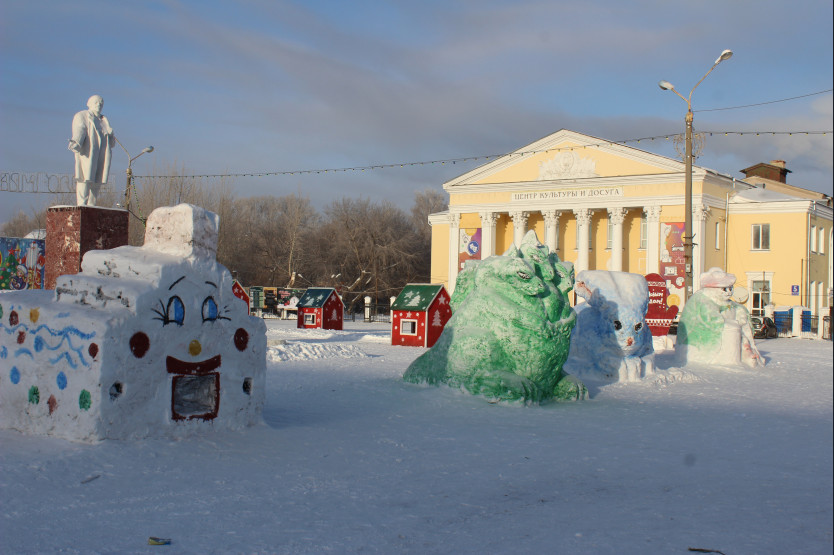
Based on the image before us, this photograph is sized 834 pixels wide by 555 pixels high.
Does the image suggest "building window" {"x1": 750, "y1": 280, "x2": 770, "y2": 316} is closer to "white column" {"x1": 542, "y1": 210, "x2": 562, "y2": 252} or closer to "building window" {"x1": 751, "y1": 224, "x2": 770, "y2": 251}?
"building window" {"x1": 751, "y1": 224, "x2": 770, "y2": 251}

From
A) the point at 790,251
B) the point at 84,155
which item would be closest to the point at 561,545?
the point at 84,155

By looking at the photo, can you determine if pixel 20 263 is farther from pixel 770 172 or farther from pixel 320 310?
pixel 770 172

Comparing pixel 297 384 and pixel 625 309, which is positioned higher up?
pixel 625 309

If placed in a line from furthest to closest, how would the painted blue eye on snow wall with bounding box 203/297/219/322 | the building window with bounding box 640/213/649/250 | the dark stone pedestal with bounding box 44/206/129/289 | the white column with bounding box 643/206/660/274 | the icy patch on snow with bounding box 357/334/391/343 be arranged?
the building window with bounding box 640/213/649/250, the white column with bounding box 643/206/660/274, the icy patch on snow with bounding box 357/334/391/343, the dark stone pedestal with bounding box 44/206/129/289, the painted blue eye on snow wall with bounding box 203/297/219/322

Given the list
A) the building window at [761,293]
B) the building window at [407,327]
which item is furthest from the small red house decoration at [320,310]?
the building window at [761,293]

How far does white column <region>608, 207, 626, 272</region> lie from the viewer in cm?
3991

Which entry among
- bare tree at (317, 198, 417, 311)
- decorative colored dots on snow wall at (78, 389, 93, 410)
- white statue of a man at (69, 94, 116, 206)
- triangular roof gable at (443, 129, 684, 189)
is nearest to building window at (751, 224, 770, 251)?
triangular roof gable at (443, 129, 684, 189)

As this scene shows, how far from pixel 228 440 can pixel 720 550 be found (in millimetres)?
4208

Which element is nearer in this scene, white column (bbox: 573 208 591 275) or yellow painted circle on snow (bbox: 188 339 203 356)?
yellow painted circle on snow (bbox: 188 339 203 356)

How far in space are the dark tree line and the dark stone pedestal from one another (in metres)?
33.7

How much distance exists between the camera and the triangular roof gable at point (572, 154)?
127 ft

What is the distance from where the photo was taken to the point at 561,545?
173 inches

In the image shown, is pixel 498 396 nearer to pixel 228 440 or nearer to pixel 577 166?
pixel 228 440

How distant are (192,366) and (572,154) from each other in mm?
36715
